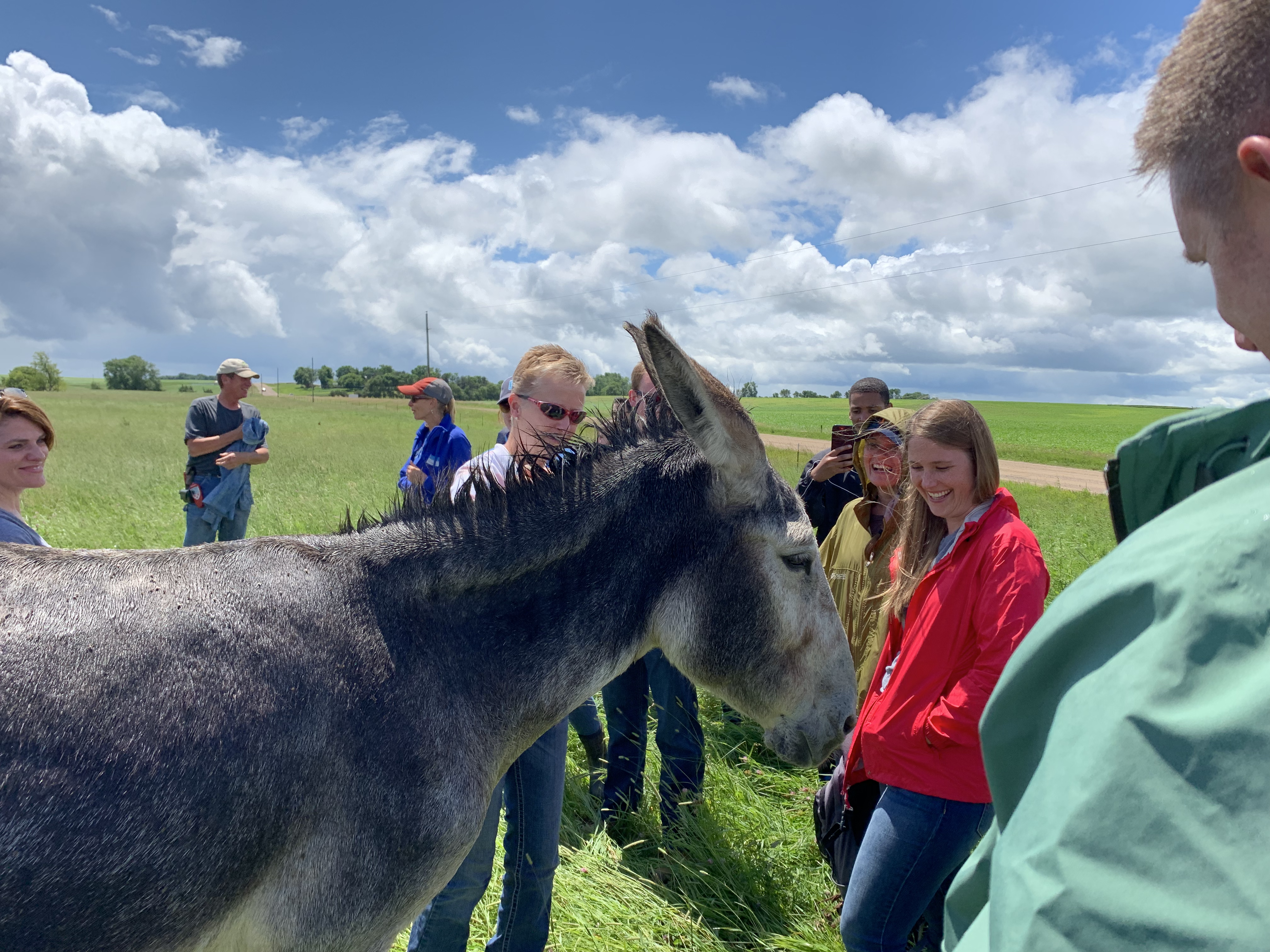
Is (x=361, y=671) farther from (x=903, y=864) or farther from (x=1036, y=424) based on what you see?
(x=1036, y=424)

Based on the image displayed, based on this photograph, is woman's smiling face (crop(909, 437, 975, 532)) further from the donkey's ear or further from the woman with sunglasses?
the woman with sunglasses

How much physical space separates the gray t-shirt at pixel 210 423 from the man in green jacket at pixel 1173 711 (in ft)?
31.5

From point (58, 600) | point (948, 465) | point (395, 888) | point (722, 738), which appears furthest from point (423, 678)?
point (722, 738)

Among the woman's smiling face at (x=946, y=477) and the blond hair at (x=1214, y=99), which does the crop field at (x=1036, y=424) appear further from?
the blond hair at (x=1214, y=99)

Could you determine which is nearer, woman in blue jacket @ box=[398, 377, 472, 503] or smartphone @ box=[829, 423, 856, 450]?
smartphone @ box=[829, 423, 856, 450]

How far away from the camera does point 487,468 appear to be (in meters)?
2.46

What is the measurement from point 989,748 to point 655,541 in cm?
174

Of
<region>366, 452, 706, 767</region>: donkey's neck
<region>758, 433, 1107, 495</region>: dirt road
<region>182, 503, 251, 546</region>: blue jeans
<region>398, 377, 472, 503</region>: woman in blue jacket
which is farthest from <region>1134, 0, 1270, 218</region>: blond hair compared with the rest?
<region>758, 433, 1107, 495</region>: dirt road

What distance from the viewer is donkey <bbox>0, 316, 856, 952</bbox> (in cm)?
167

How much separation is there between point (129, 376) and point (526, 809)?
141 m

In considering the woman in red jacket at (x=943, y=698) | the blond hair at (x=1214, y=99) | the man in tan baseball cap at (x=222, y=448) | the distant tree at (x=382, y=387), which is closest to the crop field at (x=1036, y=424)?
the woman in red jacket at (x=943, y=698)

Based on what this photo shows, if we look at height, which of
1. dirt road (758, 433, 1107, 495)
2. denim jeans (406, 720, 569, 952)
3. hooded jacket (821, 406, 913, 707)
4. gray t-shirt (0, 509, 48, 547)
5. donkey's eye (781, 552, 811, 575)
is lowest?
dirt road (758, 433, 1107, 495)

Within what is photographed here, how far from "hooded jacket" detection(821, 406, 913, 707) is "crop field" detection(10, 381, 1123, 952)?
3.02 ft

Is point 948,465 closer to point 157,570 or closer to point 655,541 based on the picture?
point 655,541
